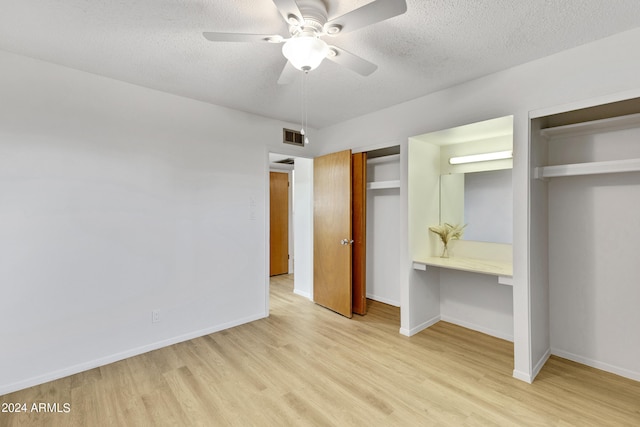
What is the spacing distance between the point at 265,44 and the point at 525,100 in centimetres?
208

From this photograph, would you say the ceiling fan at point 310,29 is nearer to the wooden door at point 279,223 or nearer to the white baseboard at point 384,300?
the white baseboard at point 384,300

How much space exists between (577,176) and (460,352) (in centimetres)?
188

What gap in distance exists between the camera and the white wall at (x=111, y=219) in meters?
2.23

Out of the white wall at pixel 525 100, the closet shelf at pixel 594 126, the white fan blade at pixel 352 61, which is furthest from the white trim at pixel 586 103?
the white fan blade at pixel 352 61

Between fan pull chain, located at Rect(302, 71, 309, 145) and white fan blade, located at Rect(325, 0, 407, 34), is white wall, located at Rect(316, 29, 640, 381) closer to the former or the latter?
fan pull chain, located at Rect(302, 71, 309, 145)

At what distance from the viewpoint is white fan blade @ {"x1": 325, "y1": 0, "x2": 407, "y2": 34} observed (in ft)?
4.25

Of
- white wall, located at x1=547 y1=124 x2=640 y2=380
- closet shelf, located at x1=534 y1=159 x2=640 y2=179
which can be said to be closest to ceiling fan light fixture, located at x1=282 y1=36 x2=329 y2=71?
closet shelf, located at x1=534 y1=159 x2=640 y2=179

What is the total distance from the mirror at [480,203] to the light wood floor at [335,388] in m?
1.11

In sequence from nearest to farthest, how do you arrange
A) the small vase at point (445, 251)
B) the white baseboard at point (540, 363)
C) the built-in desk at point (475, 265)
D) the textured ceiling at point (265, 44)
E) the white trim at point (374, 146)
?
the textured ceiling at point (265, 44), the white baseboard at point (540, 363), the built-in desk at point (475, 265), the small vase at point (445, 251), the white trim at point (374, 146)

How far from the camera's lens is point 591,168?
223 centimetres

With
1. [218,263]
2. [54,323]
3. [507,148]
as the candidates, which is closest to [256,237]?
[218,263]

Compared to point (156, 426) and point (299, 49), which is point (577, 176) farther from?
point (156, 426)

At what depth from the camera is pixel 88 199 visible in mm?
2488

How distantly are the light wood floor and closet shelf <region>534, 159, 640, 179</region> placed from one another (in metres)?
1.62
